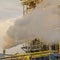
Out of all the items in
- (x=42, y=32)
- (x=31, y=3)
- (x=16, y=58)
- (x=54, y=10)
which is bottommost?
(x=16, y=58)

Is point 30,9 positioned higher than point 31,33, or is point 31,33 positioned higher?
point 30,9

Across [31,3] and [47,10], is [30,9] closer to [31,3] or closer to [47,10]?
[31,3]

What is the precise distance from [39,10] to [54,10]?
153cm

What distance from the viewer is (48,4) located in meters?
19.0

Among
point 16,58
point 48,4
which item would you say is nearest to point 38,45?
point 48,4

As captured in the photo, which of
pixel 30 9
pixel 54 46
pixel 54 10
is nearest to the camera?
pixel 54 10

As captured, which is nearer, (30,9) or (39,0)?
(39,0)

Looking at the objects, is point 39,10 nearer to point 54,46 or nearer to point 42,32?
point 42,32

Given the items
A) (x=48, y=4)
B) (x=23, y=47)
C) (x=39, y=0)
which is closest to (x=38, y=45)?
(x=23, y=47)

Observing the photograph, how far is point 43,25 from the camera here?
19.0m

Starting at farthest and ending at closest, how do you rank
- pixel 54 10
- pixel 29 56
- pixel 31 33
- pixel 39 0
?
1. pixel 39 0
2. pixel 31 33
3. pixel 54 10
4. pixel 29 56

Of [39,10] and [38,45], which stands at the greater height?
[39,10]

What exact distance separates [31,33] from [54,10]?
296 centimetres

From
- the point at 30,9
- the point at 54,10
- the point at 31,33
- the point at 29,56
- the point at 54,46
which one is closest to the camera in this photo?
the point at 29,56
